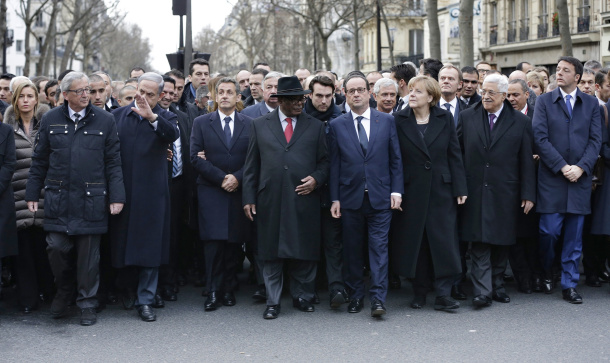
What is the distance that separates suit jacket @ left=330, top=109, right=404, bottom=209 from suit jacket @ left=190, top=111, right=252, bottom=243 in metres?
1.06

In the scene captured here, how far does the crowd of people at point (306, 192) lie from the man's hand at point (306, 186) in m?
0.01

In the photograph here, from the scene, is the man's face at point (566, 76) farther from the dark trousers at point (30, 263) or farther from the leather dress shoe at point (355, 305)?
the dark trousers at point (30, 263)

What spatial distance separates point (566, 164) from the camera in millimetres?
9297

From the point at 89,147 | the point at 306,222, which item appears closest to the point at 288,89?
the point at 306,222

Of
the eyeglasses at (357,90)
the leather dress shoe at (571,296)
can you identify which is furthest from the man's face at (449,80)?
the leather dress shoe at (571,296)

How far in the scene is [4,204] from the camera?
8633 mm

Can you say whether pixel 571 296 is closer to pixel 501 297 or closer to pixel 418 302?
pixel 501 297

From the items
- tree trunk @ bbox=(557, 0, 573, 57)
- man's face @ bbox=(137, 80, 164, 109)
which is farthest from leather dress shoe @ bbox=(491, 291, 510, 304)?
tree trunk @ bbox=(557, 0, 573, 57)

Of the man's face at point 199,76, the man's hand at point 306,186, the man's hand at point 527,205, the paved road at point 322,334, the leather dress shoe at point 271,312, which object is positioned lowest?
the paved road at point 322,334

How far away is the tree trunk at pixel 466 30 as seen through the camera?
23.9m

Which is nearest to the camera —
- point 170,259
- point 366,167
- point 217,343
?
point 217,343

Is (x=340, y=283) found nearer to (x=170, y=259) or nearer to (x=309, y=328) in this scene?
(x=309, y=328)

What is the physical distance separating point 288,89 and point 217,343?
267cm

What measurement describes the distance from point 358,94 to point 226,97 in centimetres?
146
